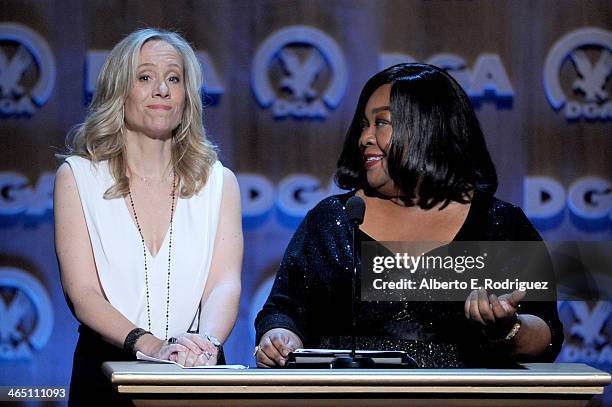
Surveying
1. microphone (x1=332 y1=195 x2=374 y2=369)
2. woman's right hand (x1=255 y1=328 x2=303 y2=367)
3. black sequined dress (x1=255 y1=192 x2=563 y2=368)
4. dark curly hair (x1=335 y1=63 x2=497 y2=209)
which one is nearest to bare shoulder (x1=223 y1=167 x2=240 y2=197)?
black sequined dress (x1=255 y1=192 x2=563 y2=368)

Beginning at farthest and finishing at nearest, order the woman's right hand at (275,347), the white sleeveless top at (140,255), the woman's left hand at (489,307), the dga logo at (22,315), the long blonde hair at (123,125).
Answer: the dga logo at (22,315) → the long blonde hair at (123,125) → the white sleeveless top at (140,255) → the woman's right hand at (275,347) → the woman's left hand at (489,307)

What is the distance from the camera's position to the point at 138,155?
342 centimetres

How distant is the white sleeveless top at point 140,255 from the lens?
3.26m

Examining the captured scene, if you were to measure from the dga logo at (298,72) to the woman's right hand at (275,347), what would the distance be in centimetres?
162

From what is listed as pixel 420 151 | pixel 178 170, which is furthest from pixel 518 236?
pixel 178 170

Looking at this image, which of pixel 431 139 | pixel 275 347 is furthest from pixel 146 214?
pixel 431 139

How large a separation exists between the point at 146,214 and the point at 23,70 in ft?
4.72

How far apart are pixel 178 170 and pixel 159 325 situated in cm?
49

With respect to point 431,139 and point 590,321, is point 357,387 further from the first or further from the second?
point 590,321

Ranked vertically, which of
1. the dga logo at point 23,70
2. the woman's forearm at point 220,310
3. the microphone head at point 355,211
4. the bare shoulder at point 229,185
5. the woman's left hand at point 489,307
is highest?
the dga logo at point 23,70

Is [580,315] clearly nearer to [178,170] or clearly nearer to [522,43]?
[522,43]

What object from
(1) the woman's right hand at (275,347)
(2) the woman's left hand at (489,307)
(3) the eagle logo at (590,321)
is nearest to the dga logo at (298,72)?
(3) the eagle logo at (590,321)

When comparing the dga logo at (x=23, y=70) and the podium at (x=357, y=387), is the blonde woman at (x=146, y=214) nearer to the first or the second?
the podium at (x=357, y=387)

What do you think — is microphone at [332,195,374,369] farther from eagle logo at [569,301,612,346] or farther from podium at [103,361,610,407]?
eagle logo at [569,301,612,346]
